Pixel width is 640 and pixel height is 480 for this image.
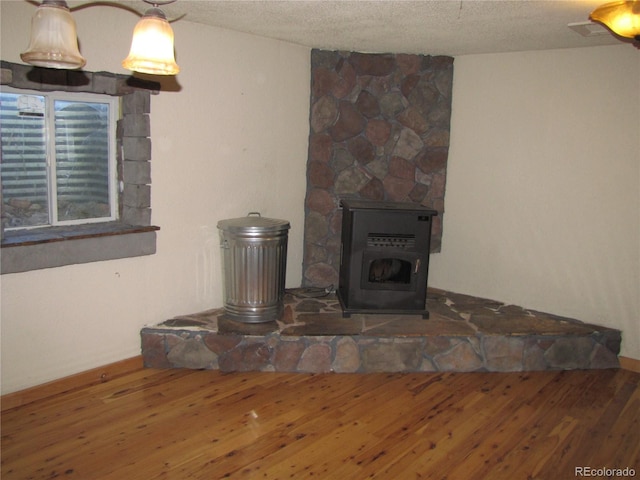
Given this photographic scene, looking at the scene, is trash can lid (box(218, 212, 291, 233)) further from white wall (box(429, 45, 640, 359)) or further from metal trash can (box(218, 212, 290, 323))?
white wall (box(429, 45, 640, 359))

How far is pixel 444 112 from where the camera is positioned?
424 cm

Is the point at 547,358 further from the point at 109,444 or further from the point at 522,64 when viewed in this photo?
the point at 109,444

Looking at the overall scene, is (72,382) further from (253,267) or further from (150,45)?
(150,45)

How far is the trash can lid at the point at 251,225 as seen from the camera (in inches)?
131

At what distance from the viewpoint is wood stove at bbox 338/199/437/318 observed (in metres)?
3.50

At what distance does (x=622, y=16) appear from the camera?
8.02 feet

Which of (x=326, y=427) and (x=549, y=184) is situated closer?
(x=326, y=427)

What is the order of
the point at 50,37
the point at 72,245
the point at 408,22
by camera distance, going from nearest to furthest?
the point at 50,37, the point at 72,245, the point at 408,22

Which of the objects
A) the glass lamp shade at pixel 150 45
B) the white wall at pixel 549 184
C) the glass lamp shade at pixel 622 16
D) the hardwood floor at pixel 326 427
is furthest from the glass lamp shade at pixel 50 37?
the white wall at pixel 549 184

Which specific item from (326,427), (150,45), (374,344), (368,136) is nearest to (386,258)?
(374,344)

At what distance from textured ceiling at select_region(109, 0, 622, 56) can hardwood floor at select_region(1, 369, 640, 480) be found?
2.16m

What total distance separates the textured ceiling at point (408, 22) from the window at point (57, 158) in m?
0.69

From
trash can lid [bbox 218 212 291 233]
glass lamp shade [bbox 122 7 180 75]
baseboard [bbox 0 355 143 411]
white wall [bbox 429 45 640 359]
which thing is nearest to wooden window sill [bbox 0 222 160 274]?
trash can lid [bbox 218 212 291 233]

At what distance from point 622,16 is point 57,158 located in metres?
3.00
